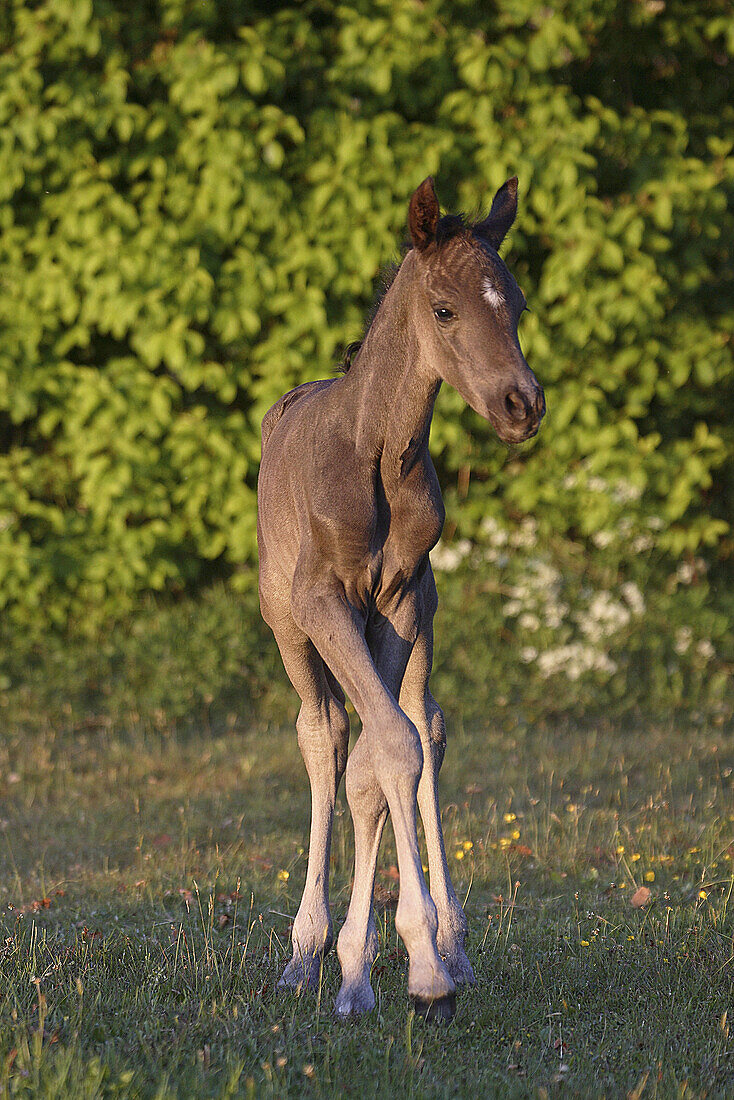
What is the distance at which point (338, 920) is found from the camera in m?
4.50

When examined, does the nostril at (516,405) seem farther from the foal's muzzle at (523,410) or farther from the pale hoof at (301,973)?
the pale hoof at (301,973)

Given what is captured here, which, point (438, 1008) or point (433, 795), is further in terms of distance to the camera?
point (433, 795)

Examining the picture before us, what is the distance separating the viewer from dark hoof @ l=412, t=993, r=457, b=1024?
3158mm

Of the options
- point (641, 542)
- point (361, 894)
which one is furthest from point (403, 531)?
point (641, 542)

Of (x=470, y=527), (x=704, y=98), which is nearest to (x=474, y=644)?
(x=470, y=527)

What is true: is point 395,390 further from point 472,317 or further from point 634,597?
point 634,597

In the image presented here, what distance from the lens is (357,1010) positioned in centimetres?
334

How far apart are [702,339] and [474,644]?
2.74 metres

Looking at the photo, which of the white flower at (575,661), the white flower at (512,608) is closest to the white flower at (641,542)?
the white flower at (575,661)

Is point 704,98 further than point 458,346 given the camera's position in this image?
Yes

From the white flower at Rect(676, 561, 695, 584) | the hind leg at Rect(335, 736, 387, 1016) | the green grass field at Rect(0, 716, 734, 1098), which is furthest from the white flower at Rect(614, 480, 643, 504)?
the hind leg at Rect(335, 736, 387, 1016)

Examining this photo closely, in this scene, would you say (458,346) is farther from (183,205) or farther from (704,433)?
(704,433)

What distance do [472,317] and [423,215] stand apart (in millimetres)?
339

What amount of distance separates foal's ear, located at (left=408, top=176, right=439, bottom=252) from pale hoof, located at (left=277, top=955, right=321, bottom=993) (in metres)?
2.23
